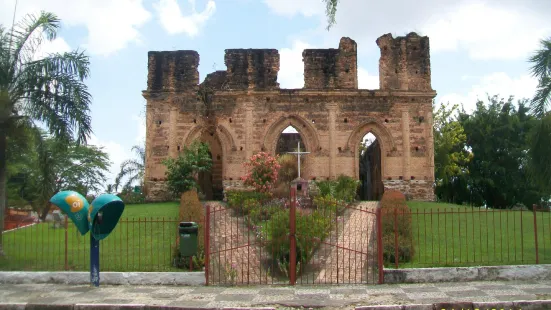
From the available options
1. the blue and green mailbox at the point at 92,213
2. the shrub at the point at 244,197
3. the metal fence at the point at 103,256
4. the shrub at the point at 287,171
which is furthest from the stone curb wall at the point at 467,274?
the shrub at the point at 287,171

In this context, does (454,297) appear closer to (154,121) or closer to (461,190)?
(154,121)

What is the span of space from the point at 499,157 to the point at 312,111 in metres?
14.1

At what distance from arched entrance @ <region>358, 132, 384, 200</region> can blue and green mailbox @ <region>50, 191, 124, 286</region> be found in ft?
54.8

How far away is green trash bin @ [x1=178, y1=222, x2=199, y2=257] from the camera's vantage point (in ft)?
37.1

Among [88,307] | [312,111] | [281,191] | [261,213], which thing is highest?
[312,111]

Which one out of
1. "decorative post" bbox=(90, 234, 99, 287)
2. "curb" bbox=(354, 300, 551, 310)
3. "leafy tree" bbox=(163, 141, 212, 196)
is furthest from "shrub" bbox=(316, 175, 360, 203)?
"curb" bbox=(354, 300, 551, 310)

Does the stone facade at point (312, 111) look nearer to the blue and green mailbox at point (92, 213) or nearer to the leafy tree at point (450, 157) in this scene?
Result: the leafy tree at point (450, 157)

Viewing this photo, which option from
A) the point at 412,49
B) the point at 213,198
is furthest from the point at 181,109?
the point at 412,49

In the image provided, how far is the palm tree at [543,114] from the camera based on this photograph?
13570 millimetres

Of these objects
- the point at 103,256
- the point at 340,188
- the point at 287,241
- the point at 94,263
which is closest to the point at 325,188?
the point at 340,188

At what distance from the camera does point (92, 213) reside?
10.9 metres

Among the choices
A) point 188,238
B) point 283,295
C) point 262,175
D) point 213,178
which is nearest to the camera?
Answer: point 283,295

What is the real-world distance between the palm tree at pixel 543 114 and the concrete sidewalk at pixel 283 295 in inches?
149

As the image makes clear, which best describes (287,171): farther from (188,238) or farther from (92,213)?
(92,213)
